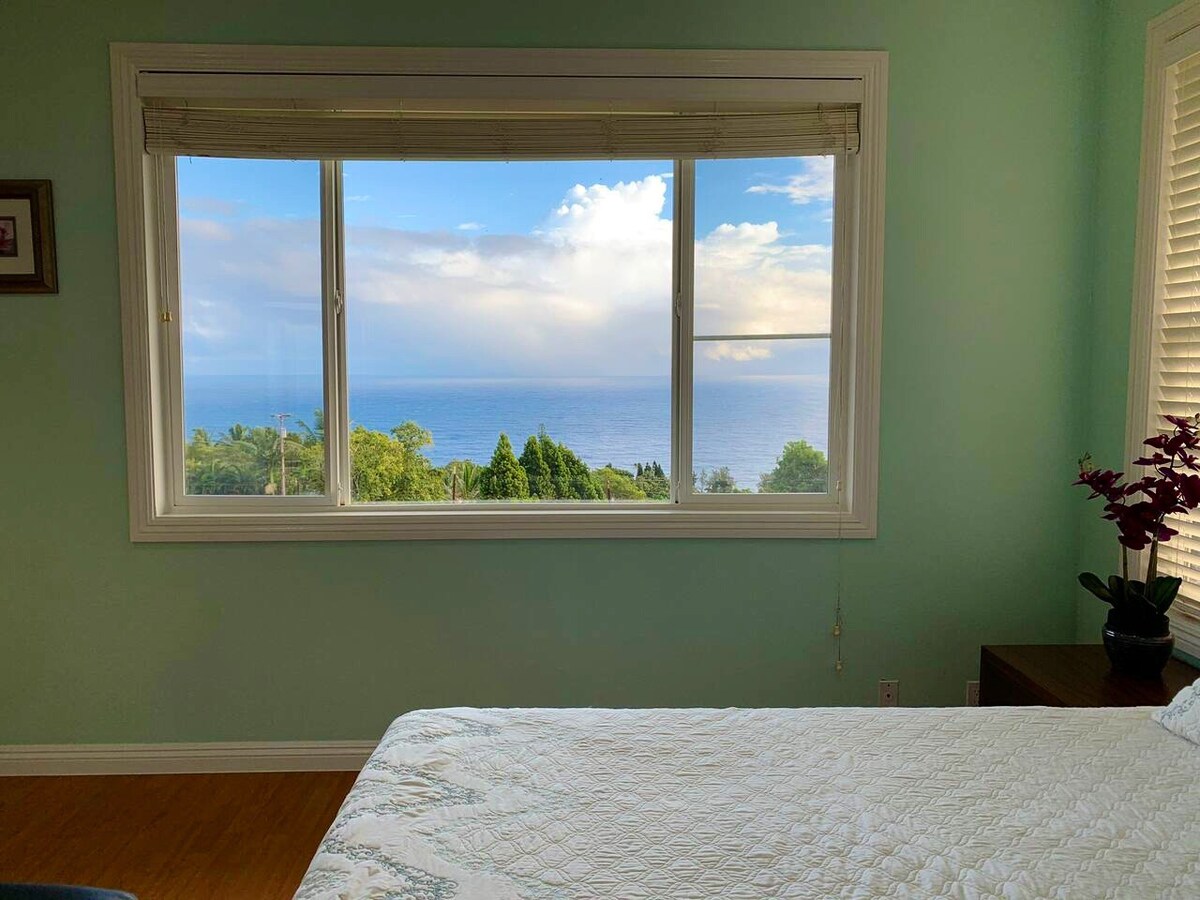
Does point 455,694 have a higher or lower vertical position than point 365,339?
lower

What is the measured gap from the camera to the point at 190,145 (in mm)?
2619

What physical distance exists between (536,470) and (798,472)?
0.94 meters

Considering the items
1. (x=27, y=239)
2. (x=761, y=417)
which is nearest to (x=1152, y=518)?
(x=761, y=417)

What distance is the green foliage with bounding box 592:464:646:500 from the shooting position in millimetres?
2895

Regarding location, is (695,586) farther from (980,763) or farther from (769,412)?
(980,763)

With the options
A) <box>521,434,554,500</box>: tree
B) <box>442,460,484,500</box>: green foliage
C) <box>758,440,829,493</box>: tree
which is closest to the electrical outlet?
<box>758,440,829,493</box>: tree

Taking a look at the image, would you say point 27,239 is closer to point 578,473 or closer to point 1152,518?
point 578,473

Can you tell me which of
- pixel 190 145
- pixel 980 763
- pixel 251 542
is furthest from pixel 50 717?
pixel 980 763

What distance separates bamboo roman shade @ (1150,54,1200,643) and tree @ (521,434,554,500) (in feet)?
6.33

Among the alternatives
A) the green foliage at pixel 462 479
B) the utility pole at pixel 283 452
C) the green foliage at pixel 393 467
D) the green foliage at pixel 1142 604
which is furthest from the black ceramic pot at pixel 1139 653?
the utility pole at pixel 283 452

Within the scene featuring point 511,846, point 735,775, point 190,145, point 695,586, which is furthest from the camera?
point 695,586

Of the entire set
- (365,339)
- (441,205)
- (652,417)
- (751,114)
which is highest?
(751,114)

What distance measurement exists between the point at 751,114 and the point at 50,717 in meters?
3.14

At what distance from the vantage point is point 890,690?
2.81 metres
